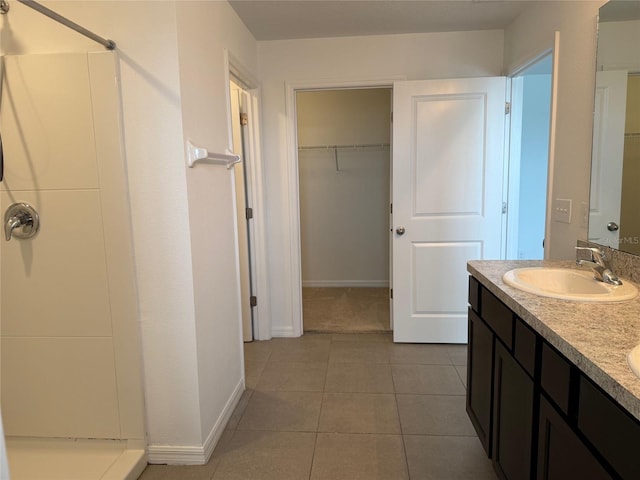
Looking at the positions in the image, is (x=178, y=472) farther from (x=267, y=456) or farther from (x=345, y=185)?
Answer: (x=345, y=185)

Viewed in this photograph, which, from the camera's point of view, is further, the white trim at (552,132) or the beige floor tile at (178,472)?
the white trim at (552,132)

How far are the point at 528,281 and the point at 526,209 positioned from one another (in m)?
2.07

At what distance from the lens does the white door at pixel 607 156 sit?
1705 millimetres

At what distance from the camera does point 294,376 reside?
2.68 metres

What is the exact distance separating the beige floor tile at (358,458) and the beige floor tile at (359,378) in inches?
18.5

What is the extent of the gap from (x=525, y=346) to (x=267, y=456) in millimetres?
1283

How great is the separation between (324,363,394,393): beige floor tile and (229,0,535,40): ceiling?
2325 millimetres

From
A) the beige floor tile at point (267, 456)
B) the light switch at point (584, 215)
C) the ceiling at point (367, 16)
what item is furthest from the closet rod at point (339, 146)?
the beige floor tile at point (267, 456)

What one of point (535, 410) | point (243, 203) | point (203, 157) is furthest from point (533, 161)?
point (203, 157)

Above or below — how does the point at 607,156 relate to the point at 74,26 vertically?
below

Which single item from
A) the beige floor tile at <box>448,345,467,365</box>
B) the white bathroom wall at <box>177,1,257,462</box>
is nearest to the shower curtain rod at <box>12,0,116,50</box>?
the white bathroom wall at <box>177,1,257,462</box>

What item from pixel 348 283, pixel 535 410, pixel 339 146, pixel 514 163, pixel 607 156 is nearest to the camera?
pixel 535 410

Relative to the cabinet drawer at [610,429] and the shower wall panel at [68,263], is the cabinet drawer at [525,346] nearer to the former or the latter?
the cabinet drawer at [610,429]

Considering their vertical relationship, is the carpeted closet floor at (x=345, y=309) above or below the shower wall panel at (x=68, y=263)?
below
